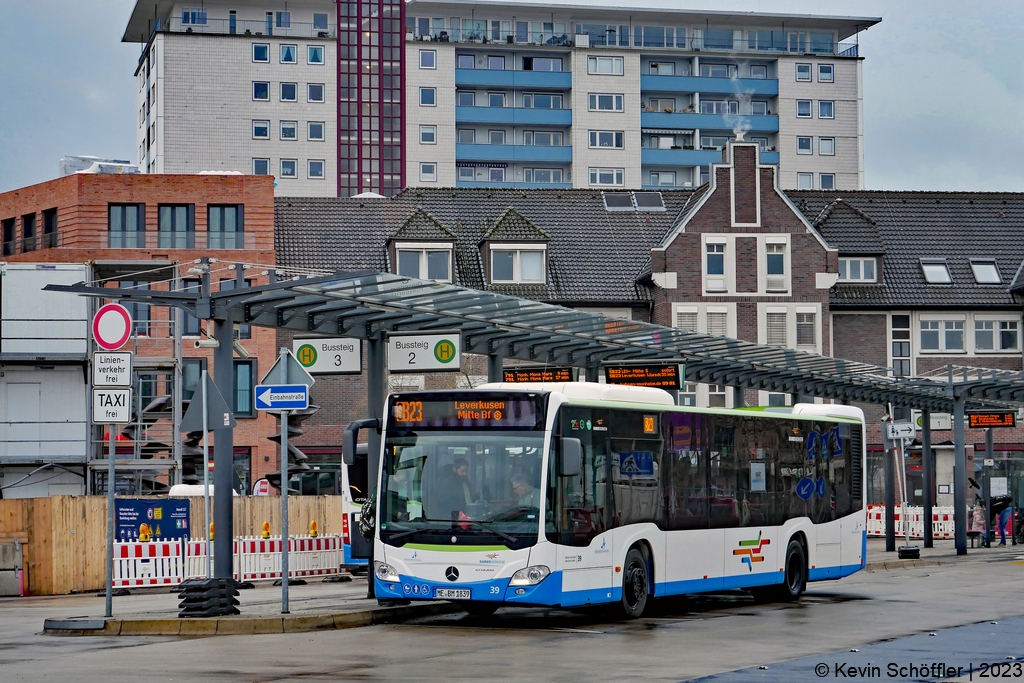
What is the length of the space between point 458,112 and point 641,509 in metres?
82.3

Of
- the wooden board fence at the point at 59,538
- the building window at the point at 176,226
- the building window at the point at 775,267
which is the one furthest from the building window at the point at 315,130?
the wooden board fence at the point at 59,538

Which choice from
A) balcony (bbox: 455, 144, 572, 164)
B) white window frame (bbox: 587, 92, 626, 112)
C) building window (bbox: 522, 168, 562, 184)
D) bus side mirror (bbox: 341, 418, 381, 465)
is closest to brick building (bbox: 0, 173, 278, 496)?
bus side mirror (bbox: 341, 418, 381, 465)

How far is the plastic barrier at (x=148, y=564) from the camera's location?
2814 cm

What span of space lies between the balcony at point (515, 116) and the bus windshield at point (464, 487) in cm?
8304

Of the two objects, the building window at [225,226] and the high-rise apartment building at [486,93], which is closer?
the building window at [225,226]

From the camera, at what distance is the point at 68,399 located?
132ft

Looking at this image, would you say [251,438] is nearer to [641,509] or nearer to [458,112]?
[641,509]

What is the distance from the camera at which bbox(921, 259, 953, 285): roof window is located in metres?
59.9

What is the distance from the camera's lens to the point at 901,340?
58875 mm

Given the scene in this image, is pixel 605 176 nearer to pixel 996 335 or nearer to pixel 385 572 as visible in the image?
pixel 996 335

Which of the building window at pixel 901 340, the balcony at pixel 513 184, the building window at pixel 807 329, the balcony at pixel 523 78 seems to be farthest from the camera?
the balcony at pixel 523 78

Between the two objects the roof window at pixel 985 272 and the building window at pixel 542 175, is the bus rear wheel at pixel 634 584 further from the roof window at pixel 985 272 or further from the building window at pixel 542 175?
the building window at pixel 542 175

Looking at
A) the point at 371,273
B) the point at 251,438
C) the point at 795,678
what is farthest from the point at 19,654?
the point at 251,438

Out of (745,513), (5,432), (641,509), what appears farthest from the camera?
(5,432)
